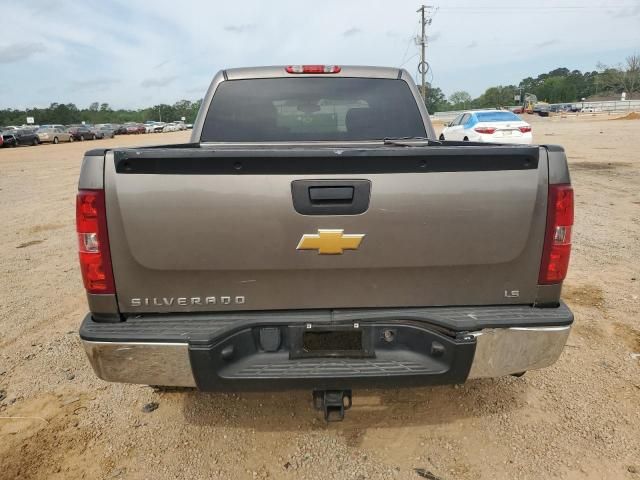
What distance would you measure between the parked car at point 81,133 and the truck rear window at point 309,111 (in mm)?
44526

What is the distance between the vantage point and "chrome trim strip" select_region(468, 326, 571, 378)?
2102 millimetres

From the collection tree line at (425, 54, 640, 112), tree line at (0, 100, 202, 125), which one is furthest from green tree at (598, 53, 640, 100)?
tree line at (0, 100, 202, 125)

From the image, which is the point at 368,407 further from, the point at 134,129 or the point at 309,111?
the point at 134,129

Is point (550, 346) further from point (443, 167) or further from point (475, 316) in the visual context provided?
point (443, 167)

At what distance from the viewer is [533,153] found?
6.79 ft

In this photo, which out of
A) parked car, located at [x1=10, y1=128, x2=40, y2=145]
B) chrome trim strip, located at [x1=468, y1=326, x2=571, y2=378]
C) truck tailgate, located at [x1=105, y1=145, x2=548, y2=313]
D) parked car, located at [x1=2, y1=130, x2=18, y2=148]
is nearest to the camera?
truck tailgate, located at [x1=105, y1=145, x2=548, y2=313]

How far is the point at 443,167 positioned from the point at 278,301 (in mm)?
985

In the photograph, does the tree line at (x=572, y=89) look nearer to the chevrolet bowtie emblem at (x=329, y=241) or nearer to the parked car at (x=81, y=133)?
the parked car at (x=81, y=133)

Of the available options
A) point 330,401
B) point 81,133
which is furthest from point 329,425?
point 81,133

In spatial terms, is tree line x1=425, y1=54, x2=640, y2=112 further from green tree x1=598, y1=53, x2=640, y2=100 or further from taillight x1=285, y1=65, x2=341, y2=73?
taillight x1=285, y1=65, x2=341, y2=73

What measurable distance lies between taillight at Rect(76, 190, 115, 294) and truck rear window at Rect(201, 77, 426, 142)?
1738 millimetres

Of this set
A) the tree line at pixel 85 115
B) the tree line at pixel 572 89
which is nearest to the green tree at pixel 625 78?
the tree line at pixel 572 89

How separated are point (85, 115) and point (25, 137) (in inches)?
3607

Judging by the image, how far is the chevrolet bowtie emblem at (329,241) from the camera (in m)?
2.05
